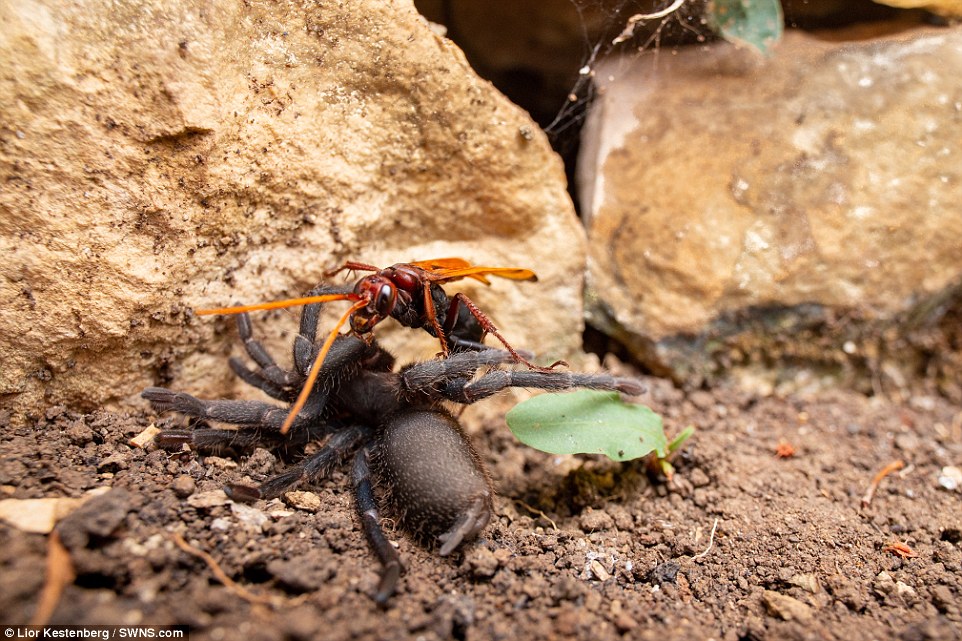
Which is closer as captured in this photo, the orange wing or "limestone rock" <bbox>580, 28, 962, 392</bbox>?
the orange wing

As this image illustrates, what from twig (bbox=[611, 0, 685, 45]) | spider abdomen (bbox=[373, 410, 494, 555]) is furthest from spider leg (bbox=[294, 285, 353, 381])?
twig (bbox=[611, 0, 685, 45])

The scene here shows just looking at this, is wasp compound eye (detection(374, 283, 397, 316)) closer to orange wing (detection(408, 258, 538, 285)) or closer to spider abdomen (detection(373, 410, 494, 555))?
orange wing (detection(408, 258, 538, 285))

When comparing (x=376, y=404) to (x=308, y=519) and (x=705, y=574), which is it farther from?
(x=705, y=574)

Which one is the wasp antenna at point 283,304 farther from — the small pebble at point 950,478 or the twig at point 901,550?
the small pebble at point 950,478

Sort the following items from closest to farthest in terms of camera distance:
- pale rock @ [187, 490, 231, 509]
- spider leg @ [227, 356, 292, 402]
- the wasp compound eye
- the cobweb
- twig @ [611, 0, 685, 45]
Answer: pale rock @ [187, 490, 231, 509] → the wasp compound eye → spider leg @ [227, 356, 292, 402] → twig @ [611, 0, 685, 45] → the cobweb

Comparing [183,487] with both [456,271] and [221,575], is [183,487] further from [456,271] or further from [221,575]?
[456,271]

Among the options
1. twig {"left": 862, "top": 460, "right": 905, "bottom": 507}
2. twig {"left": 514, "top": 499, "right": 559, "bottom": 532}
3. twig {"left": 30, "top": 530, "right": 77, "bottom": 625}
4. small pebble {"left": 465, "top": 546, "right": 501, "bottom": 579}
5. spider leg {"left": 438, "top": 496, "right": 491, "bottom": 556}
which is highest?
twig {"left": 30, "top": 530, "right": 77, "bottom": 625}

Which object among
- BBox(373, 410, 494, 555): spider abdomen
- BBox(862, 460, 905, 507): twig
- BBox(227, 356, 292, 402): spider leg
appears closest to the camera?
BBox(373, 410, 494, 555): spider abdomen
